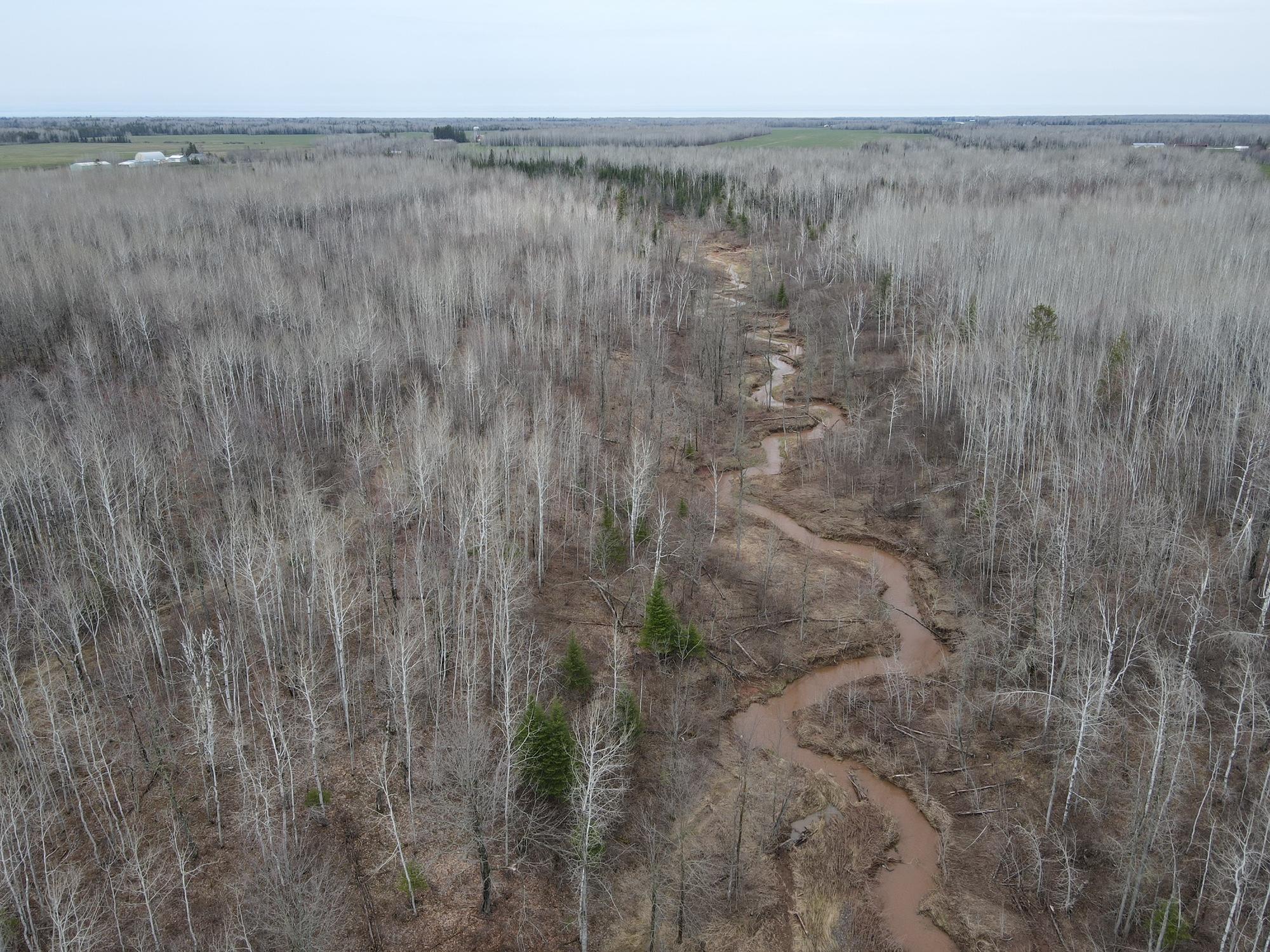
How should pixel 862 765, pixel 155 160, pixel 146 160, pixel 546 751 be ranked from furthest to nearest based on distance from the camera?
pixel 155 160 < pixel 146 160 < pixel 862 765 < pixel 546 751

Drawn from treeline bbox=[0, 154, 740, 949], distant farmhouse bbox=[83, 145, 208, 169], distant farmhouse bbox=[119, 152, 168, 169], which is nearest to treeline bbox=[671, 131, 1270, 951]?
treeline bbox=[0, 154, 740, 949]

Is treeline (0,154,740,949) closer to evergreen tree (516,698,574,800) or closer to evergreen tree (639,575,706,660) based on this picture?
evergreen tree (516,698,574,800)

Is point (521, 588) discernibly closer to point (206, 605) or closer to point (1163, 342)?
point (206, 605)

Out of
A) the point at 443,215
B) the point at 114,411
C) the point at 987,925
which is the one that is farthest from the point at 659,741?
the point at 443,215

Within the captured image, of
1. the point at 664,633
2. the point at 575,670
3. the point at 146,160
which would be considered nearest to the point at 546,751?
the point at 575,670

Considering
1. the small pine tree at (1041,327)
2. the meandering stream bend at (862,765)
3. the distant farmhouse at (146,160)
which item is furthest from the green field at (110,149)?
the small pine tree at (1041,327)

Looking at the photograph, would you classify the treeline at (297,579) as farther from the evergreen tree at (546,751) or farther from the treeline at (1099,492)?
the treeline at (1099,492)

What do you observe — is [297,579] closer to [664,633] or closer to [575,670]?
[575,670]
